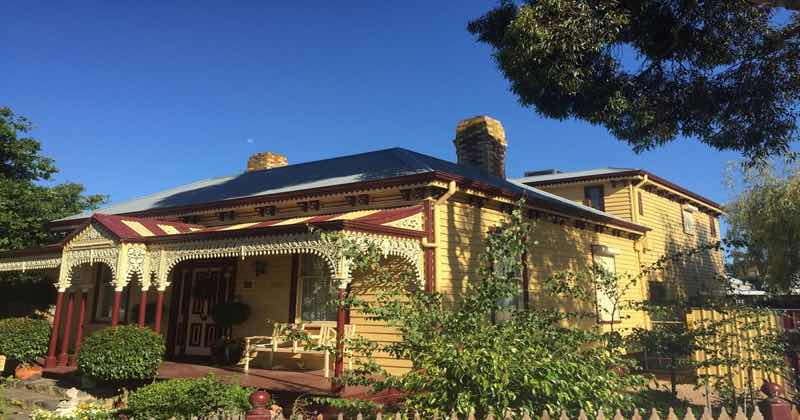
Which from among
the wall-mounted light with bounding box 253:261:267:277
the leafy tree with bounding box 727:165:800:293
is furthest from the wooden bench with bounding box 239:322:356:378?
the leafy tree with bounding box 727:165:800:293

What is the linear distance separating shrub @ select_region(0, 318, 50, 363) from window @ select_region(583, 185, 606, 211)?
17983 mm

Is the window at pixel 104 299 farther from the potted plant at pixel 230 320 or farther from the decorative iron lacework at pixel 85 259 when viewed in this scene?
the potted plant at pixel 230 320

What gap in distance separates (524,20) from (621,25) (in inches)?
82.2

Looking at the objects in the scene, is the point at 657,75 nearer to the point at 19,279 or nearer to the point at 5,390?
the point at 5,390

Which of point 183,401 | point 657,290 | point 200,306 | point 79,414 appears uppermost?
point 657,290

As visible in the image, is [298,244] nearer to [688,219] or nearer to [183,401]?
[183,401]

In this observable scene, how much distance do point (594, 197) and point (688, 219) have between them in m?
5.45

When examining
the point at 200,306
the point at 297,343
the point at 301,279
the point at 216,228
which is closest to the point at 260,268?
the point at 301,279

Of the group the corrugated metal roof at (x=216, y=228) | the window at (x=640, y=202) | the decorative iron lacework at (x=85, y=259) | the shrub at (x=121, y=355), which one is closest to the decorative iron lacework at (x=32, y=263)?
the decorative iron lacework at (x=85, y=259)

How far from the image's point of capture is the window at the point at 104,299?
51.4 feet

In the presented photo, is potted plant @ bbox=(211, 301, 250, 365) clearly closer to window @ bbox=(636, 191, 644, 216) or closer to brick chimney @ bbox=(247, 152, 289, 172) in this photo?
brick chimney @ bbox=(247, 152, 289, 172)

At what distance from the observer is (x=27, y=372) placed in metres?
12.4

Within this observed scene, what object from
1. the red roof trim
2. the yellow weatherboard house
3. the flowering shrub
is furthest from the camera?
the red roof trim

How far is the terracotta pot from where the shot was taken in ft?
40.1
